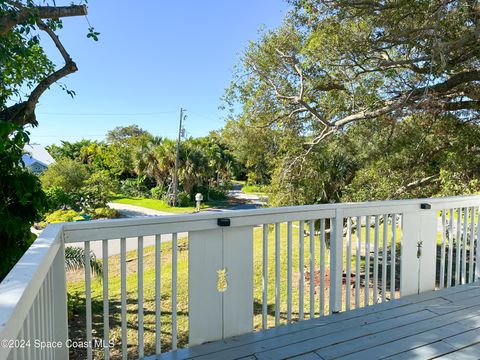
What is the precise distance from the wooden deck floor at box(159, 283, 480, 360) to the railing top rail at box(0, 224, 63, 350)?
→ 1.18 m

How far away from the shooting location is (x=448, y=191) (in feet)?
18.4

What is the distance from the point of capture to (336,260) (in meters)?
2.58

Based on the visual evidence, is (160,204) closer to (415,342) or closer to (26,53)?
(26,53)

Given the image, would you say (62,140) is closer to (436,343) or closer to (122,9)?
(122,9)

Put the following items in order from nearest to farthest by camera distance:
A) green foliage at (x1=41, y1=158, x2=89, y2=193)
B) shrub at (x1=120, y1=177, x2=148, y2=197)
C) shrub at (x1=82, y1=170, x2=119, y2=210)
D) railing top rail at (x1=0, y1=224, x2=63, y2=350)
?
railing top rail at (x1=0, y1=224, x2=63, y2=350) → shrub at (x1=82, y1=170, x2=119, y2=210) → green foliage at (x1=41, y1=158, x2=89, y2=193) → shrub at (x1=120, y1=177, x2=148, y2=197)


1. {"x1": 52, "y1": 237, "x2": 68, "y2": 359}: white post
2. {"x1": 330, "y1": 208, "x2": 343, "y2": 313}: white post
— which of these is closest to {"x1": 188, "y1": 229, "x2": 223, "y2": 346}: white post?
{"x1": 52, "y1": 237, "x2": 68, "y2": 359}: white post

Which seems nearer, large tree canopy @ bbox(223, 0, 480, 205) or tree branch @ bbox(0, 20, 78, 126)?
tree branch @ bbox(0, 20, 78, 126)

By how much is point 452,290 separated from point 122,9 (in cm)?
705

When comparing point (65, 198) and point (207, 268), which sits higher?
point (207, 268)

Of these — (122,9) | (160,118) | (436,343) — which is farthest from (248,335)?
(160,118)

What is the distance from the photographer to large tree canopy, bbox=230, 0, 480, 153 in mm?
4340

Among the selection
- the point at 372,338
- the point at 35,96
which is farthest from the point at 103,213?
the point at 372,338

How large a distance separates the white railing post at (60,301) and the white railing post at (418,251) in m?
2.54

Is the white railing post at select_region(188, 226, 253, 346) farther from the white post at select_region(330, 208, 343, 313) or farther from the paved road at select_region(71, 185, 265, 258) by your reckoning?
the paved road at select_region(71, 185, 265, 258)
